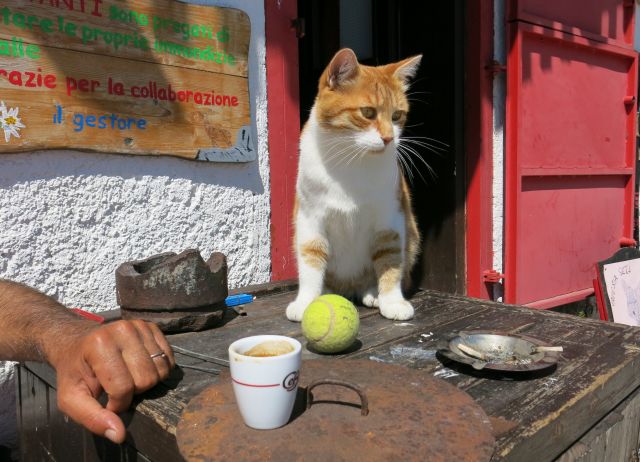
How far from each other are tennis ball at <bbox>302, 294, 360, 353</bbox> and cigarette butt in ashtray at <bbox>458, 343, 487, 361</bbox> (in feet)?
0.92

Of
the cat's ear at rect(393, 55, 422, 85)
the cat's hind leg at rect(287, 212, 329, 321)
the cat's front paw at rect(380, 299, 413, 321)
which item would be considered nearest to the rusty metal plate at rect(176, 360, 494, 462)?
the cat's front paw at rect(380, 299, 413, 321)

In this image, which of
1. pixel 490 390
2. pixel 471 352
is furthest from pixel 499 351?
pixel 490 390

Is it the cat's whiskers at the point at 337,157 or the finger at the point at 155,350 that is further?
the cat's whiskers at the point at 337,157

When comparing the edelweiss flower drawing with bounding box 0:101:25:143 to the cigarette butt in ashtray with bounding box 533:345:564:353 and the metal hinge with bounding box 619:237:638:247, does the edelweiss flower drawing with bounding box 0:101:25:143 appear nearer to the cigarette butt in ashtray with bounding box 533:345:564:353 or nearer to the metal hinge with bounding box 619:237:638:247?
the cigarette butt in ashtray with bounding box 533:345:564:353

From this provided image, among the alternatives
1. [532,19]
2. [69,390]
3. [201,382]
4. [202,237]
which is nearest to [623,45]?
[532,19]

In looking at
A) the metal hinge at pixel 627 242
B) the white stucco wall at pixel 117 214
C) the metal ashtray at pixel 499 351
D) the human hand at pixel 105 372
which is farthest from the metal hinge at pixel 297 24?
the metal hinge at pixel 627 242

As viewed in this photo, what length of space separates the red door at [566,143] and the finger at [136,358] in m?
2.54

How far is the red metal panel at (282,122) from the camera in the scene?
7.54 ft

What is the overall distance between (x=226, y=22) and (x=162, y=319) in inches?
53.9

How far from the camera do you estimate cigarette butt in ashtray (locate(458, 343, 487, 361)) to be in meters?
1.19

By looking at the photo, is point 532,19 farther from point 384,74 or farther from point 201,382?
point 201,382

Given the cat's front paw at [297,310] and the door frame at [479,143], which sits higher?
the door frame at [479,143]

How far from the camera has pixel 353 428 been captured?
827 mm

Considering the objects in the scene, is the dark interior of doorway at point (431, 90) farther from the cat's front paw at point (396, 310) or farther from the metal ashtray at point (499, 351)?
the metal ashtray at point (499, 351)
